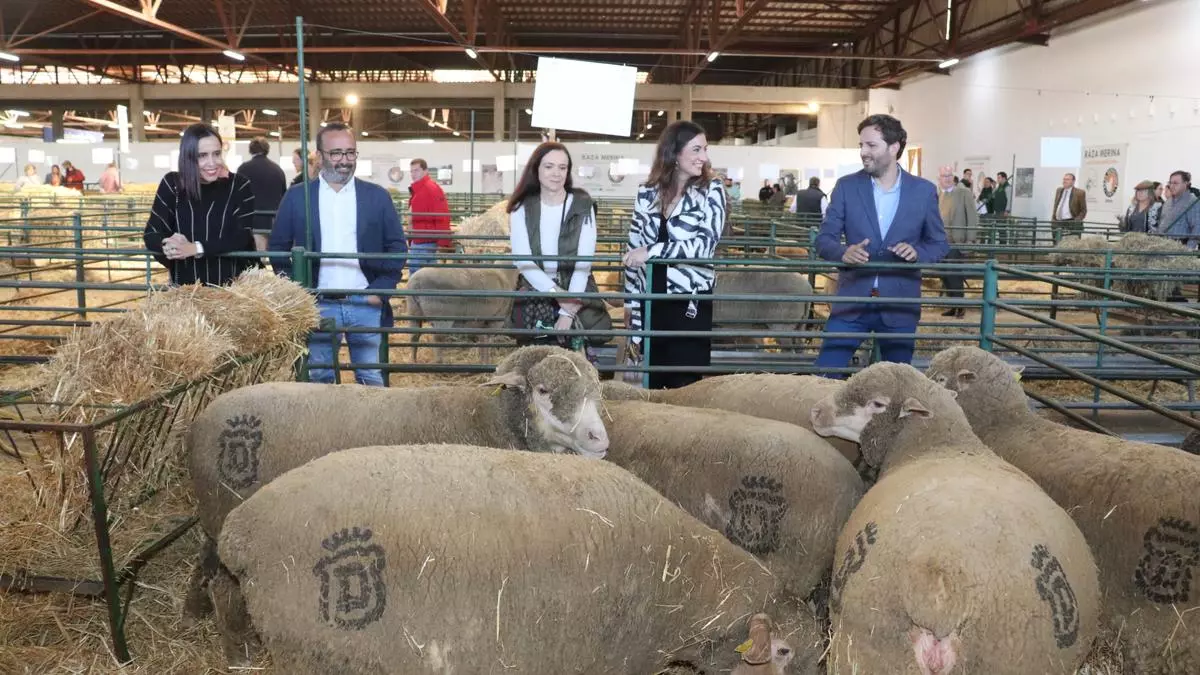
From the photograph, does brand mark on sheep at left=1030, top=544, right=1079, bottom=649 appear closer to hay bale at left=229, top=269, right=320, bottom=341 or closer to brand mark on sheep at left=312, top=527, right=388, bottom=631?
brand mark on sheep at left=312, top=527, right=388, bottom=631

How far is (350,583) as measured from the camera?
1998mm

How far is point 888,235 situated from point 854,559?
241 cm

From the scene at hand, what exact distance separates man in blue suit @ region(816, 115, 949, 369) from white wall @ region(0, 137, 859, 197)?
14051mm

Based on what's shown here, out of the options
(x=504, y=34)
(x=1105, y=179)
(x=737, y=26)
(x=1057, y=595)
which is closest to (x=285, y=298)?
(x=1057, y=595)

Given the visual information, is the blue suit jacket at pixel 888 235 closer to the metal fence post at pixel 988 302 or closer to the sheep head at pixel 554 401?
the metal fence post at pixel 988 302

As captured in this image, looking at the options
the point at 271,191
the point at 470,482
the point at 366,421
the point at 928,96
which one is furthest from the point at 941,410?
the point at 928,96

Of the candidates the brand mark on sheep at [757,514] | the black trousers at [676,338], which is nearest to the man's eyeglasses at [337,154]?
the black trousers at [676,338]

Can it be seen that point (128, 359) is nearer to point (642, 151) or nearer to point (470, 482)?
point (470, 482)

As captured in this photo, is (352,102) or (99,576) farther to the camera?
(352,102)

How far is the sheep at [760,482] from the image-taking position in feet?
9.20

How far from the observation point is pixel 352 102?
24156mm

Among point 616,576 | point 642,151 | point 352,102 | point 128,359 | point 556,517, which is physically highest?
point 352,102

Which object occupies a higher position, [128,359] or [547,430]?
[128,359]

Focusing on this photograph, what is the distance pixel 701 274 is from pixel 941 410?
1678 mm
